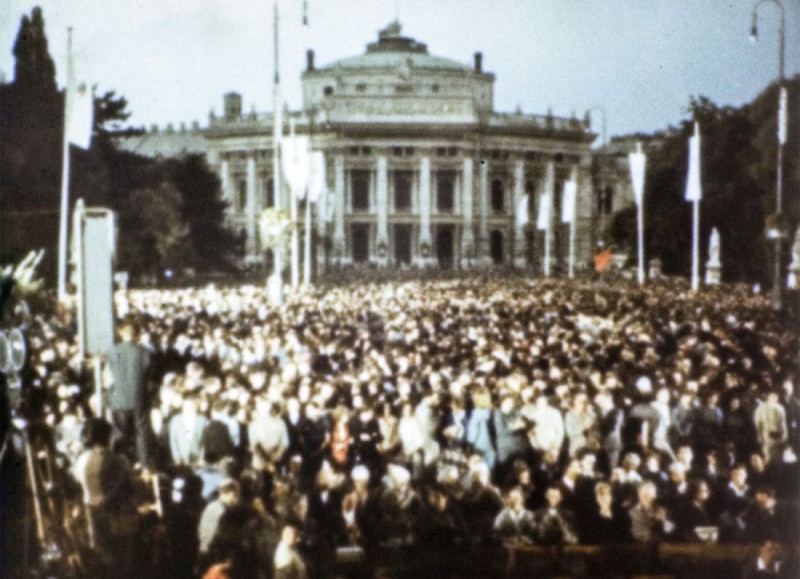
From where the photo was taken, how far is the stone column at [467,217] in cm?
4469

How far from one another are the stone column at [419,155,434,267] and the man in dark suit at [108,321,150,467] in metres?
42.9

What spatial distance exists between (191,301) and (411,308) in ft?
13.6

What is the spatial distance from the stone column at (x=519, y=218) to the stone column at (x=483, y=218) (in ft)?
3.25

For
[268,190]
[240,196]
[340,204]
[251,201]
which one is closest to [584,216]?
[340,204]

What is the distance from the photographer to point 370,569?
8.12 meters

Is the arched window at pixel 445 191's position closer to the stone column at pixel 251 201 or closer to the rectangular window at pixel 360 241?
the rectangular window at pixel 360 241

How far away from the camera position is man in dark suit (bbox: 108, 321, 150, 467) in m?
9.41

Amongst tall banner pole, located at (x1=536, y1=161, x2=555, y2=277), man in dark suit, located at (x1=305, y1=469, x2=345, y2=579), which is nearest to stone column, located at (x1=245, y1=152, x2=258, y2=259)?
tall banner pole, located at (x1=536, y1=161, x2=555, y2=277)

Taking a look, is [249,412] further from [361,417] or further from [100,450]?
[100,450]

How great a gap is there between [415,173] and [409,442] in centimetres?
4776

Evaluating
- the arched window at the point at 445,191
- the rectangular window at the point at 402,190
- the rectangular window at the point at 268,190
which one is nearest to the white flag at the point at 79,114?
the rectangular window at the point at 268,190

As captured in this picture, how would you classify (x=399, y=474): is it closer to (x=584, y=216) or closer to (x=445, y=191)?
(x=584, y=216)

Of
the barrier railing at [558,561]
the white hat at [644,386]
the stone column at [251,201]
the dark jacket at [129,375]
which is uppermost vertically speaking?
the stone column at [251,201]

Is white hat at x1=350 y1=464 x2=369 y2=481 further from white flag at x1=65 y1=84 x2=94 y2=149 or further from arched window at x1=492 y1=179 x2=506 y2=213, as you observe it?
arched window at x1=492 y1=179 x2=506 y2=213
